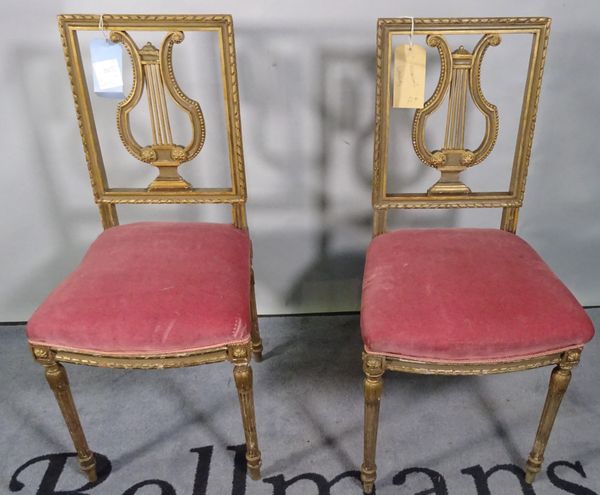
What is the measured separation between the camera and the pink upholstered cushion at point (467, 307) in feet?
3.45

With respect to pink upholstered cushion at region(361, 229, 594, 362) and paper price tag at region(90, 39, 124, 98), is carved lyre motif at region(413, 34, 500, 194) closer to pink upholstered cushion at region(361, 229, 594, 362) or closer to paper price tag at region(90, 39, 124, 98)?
pink upholstered cushion at region(361, 229, 594, 362)

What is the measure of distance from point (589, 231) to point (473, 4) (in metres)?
0.80

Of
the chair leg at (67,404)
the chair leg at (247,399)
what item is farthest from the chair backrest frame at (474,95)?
the chair leg at (67,404)

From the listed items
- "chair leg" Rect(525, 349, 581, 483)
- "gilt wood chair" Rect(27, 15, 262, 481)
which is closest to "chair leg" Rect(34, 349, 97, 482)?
"gilt wood chair" Rect(27, 15, 262, 481)

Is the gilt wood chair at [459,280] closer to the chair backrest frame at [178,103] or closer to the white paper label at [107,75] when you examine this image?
the chair backrest frame at [178,103]

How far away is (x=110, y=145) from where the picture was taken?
5.07 ft

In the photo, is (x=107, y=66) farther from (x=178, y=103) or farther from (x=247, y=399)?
(x=247, y=399)

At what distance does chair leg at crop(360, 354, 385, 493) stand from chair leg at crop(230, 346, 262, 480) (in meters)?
0.24

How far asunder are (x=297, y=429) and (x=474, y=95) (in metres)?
0.92

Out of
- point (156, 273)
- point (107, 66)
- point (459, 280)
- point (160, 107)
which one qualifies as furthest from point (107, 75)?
point (459, 280)

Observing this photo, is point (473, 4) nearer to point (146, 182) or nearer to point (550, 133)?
point (550, 133)

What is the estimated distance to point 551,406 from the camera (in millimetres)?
1186

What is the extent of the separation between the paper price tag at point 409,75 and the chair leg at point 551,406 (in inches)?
23.7

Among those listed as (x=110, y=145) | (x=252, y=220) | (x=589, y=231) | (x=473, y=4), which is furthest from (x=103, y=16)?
(x=589, y=231)
